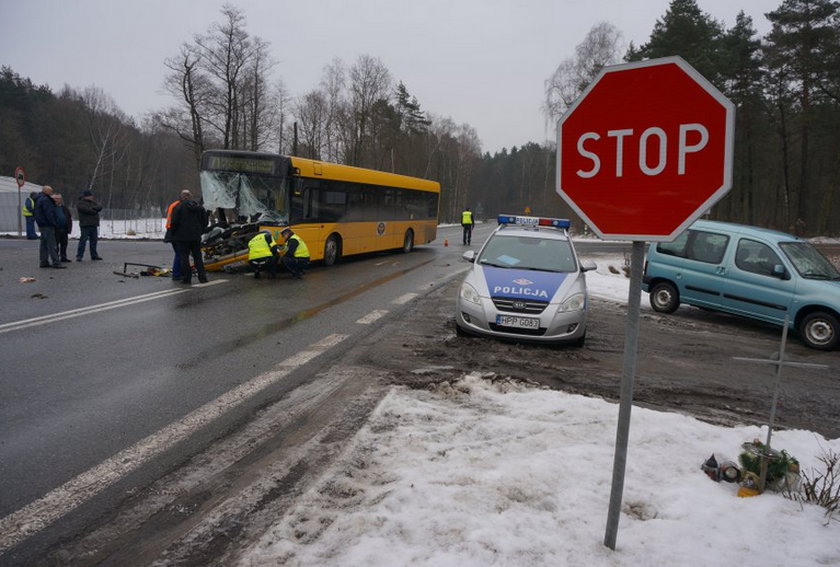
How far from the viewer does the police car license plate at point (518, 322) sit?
740cm

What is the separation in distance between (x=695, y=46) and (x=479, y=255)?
35.5m

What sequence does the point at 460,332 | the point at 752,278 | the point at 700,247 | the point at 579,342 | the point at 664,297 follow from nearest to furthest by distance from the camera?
the point at 579,342, the point at 460,332, the point at 752,278, the point at 700,247, the point at 664,297

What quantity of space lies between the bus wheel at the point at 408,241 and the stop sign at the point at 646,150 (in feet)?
69.1

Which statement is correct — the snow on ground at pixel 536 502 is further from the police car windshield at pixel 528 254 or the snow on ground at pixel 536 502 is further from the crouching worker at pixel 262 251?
the crouching worker at pixel 262 251

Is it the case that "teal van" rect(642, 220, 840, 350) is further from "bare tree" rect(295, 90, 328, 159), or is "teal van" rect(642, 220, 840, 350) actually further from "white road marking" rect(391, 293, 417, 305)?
"bare tree" rect(295, 90, 328, 159)

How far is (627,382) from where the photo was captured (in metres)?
2.65

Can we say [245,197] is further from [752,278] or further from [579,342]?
[752,278]

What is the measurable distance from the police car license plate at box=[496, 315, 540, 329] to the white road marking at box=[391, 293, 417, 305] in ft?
12.1

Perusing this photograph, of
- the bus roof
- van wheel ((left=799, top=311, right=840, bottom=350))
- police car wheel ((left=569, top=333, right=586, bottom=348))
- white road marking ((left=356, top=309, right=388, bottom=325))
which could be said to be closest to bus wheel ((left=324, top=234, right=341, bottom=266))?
the bus roof

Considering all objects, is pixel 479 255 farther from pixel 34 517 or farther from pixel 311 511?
pixel 34 517

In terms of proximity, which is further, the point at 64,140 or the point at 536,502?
the point at 64,140

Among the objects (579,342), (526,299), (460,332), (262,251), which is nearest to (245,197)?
(262,251)

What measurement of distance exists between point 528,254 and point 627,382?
20.7 feet

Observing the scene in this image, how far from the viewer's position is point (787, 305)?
9203 mm
